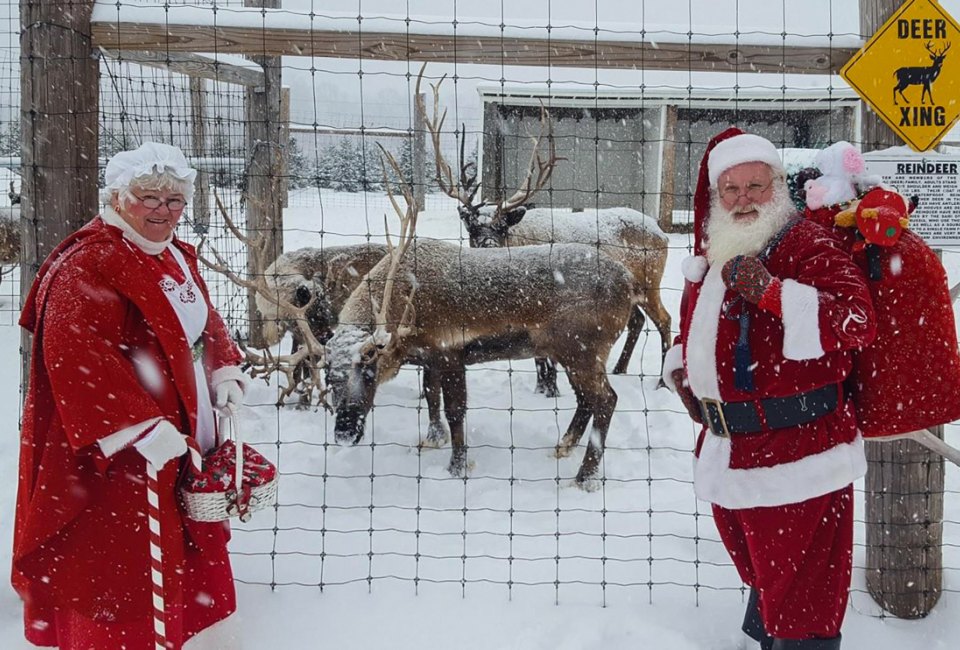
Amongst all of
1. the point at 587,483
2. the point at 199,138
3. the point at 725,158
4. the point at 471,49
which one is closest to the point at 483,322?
the point at 587,483

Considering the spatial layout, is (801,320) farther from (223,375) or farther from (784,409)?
(223,375)

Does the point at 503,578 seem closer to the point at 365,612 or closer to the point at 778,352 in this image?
the point at 365,612

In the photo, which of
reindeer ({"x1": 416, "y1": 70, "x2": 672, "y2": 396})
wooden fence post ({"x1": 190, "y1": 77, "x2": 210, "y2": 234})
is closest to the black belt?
reindeer ({"x1": 416, "y1": 70, "x2": 672, "y2": 396})

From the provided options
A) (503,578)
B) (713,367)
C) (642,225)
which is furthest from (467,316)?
(642,225)

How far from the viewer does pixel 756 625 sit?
100 inches

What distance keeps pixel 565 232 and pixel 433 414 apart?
3.34 meters

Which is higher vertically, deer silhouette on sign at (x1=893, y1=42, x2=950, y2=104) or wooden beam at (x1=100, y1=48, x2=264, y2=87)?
wooden beam at (x1=100, y1=48, x2=264, y2=87)

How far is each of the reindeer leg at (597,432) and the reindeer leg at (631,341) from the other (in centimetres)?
204

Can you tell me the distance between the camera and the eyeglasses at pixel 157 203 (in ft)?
7.19

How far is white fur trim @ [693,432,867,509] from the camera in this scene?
211 cm

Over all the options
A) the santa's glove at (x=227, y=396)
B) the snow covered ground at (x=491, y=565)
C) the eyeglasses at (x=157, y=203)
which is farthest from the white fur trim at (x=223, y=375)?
the snow covered ground at (x=491, y=565)

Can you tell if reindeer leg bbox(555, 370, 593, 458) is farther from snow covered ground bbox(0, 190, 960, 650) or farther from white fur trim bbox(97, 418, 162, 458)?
white fur trim bbox(97, 418, 162, 458)

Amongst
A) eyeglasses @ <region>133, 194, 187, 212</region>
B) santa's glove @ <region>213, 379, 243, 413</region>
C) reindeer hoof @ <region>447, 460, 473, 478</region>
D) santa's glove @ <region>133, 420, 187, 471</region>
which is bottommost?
reindeer hoof @ <region>447, 460, 473, 478</region>

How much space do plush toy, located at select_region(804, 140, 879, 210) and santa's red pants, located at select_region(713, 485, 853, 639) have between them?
2.72ft
